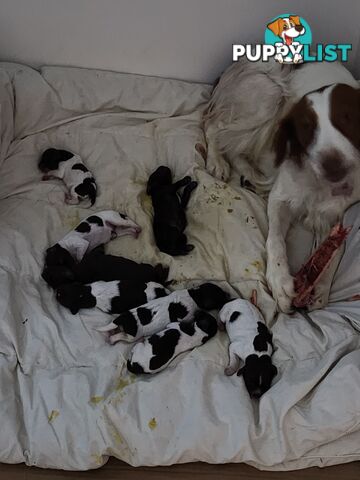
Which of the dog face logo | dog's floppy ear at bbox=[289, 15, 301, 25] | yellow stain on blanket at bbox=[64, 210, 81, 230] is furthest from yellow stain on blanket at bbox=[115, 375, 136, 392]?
dog's floppy ear at bbox=[289, 15, 301, 25]

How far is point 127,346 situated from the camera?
192 centimetres

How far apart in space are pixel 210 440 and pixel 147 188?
111cm

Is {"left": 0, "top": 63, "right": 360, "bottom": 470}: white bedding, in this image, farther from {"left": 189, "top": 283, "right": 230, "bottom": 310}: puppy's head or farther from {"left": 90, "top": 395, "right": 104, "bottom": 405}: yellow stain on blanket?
{"left": 189, "top": 283, "right": 230, "bottom": 310}: puppy's head

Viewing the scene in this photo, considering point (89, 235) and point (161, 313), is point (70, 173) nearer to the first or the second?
point (89, 235)

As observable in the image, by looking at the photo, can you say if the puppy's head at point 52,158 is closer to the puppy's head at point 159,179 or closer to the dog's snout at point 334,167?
the puppy's head at point 159,179

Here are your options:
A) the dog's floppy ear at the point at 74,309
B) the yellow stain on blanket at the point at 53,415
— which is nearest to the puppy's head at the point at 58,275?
the dog's floppy ear at the point at 74,309

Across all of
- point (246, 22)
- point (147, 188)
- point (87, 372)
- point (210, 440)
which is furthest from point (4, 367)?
point (246, 22)

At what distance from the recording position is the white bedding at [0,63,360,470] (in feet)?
5.48

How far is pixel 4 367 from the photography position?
1824mm

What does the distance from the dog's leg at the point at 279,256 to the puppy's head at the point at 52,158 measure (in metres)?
0.85

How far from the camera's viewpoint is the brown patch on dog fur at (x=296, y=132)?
205 centimetres

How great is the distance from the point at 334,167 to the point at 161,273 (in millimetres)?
690

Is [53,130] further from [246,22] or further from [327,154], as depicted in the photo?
[327,154]

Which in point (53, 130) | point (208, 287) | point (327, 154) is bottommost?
point (208, 287)
